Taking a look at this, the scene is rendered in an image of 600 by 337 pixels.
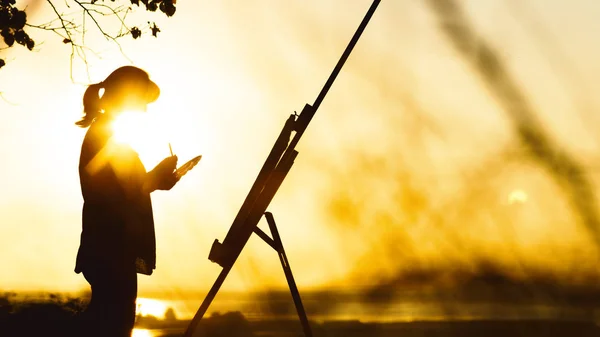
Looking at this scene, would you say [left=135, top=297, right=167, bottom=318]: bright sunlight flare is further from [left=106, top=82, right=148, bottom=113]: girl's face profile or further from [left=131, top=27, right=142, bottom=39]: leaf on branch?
[left=106, top=82, right=148, bottom=113]: girl's face profile

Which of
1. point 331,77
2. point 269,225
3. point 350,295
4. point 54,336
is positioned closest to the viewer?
point 331,77

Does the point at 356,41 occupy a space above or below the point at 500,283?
below

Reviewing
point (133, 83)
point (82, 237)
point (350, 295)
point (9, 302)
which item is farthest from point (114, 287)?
point (350, 295)

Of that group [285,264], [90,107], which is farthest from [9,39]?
[285,264]

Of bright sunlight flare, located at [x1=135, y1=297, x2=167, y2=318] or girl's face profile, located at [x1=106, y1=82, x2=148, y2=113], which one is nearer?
girl's face profile, located at [x1=106, y1=82, x2=148, y2=113]

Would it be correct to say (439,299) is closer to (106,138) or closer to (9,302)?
(9,302)

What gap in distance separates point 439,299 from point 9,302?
86.7ft

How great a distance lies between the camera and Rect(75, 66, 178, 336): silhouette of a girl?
4125 mm

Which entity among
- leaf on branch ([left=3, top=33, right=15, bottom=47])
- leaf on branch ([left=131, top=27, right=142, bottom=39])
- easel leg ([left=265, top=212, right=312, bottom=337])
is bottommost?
easel leg ([left=265, top=212, right=312, bottom=337])

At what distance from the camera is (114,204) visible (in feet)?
13.8


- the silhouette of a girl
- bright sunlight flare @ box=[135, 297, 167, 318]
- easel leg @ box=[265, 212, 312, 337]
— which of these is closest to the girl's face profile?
the silhouette of a girl

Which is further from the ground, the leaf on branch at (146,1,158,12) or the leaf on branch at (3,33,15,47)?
the leaf on branch at (146,1,158,12)

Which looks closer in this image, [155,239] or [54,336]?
[155,239]

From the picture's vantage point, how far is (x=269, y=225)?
5.30 meters
